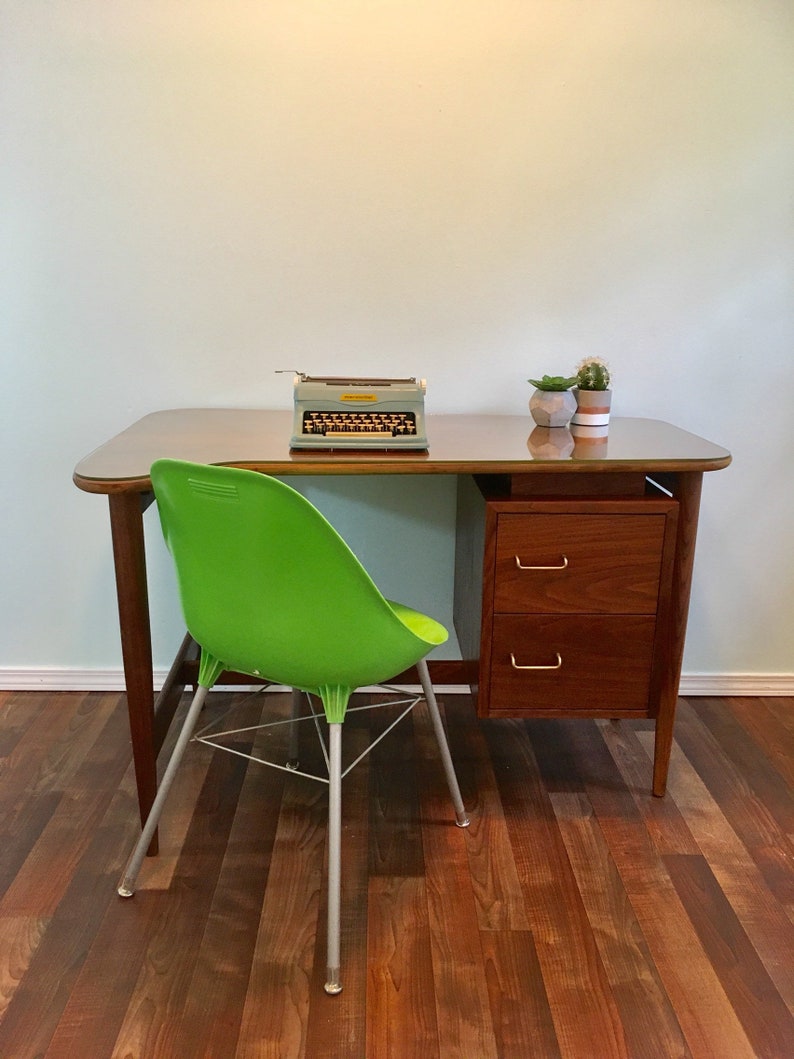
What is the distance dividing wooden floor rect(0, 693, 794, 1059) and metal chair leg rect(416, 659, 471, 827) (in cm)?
4

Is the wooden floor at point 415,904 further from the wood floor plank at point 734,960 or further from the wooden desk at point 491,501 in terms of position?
the wooden desk at point 491,501

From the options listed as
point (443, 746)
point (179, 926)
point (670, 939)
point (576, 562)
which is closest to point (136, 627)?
point (179, 926)

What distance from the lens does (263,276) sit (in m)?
2.17

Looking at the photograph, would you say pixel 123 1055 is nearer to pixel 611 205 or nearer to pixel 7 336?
pixel 7 336

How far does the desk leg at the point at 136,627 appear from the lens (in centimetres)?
157

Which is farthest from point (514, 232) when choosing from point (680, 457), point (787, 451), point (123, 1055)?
point (123, 1055)

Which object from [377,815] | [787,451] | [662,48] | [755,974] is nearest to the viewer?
[755,974]

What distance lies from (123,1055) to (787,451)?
214cm

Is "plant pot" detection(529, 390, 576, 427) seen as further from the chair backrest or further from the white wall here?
the chair backrest

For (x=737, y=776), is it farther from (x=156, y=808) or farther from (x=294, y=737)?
(x=156, y=808)

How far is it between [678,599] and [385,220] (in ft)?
3.95

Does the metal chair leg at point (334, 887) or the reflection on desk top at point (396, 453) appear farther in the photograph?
the reflection on desk top at point (396, 453)

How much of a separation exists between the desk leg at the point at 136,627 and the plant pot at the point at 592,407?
101 cm

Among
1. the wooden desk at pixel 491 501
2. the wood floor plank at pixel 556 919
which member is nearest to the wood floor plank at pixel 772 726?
the wooden desk at pixel 491 501
